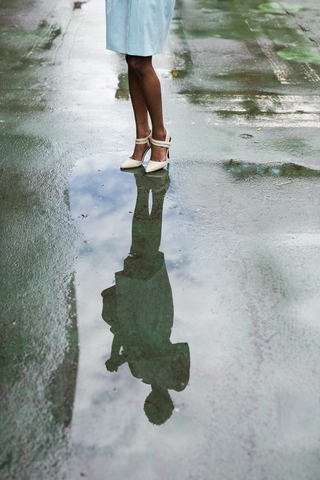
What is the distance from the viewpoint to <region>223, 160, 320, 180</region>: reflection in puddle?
297 cm

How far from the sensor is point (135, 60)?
267cm

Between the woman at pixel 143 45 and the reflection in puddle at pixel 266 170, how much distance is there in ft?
1.67

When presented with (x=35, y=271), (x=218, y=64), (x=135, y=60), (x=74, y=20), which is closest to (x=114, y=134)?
(x=135, y=60)

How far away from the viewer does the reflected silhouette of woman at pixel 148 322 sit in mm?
1609

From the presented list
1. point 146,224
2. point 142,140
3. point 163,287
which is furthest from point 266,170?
point 163,287

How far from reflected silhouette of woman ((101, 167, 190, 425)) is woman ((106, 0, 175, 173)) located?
31.1 inches

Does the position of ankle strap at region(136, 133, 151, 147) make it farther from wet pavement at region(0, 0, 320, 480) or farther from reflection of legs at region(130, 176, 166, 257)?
reflection of legs at region(130, 176, 166, 257)

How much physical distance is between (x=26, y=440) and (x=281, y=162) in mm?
2532

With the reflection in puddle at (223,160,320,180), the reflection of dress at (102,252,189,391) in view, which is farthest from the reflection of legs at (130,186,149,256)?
the reflection in puddle at (223,160,320,180)

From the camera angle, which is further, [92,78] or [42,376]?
[92,78]

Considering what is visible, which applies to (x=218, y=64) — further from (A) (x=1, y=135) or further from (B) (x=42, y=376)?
(B) (x=42, y=376)

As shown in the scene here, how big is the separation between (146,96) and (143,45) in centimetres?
34

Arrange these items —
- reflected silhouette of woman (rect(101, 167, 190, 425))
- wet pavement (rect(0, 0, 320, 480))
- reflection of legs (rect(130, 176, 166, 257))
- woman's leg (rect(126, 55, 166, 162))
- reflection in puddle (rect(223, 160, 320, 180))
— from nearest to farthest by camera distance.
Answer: wet pavement (rect(0, 0, 320, 480)), reflected silhouette of woman (rect(101, 167, 190, 425)), reflection of legs (rect(130, 176, 166, 257)), woman's leg (rect(126, 55, 166, 162)), reflection in puddle (rect(223, 160, 320, 180))

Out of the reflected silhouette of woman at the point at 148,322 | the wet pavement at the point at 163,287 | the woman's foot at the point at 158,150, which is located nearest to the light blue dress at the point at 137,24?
the woman's foot at the point at 158,150
